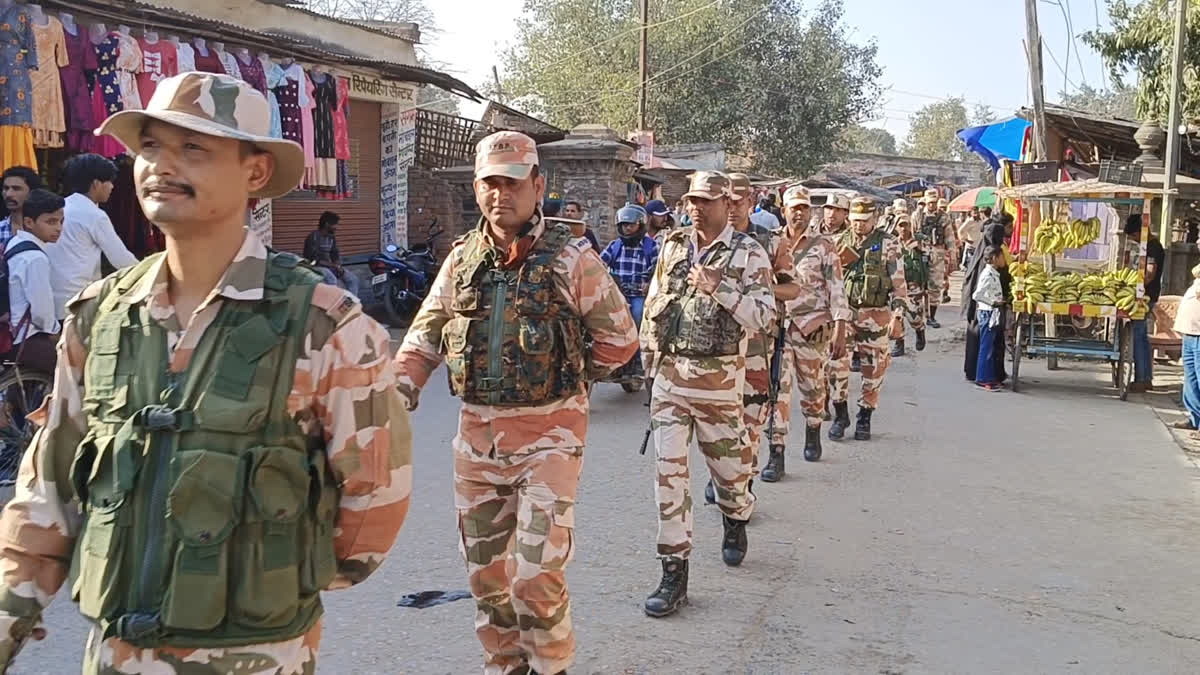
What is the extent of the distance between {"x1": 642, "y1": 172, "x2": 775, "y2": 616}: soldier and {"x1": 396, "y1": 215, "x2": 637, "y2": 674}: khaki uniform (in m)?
1.28

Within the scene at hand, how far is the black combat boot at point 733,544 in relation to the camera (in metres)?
5.51

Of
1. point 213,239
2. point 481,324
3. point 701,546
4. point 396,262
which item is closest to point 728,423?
point 701,546

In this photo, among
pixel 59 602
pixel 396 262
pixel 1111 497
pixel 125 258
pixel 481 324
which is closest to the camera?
pixel 481 324

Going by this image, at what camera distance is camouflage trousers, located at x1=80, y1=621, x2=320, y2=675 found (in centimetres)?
200

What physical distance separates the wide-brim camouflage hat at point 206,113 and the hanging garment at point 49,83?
716cm

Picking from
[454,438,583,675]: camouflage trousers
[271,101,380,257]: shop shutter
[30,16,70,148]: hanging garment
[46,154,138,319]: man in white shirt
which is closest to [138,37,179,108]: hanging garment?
[30,16,70,148]: hanging garment

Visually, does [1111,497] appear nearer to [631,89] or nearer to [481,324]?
[481,324]

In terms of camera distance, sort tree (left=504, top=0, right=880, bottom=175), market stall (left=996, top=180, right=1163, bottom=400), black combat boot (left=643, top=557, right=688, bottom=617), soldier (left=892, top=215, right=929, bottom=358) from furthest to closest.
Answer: tree (left=504, top=0, right=880, bottom=175) < soldier (left=892, top=215, right=929, bottom=358) < market stall (left=996, top=180, right=1163, bottom=400) < black combat boot (left=643, top=557, right=688, bottom=617)

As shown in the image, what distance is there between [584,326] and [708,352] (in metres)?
1.41

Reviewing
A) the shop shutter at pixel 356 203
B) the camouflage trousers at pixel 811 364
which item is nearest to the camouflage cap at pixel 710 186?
the camouflage trousers at pixel 811 364

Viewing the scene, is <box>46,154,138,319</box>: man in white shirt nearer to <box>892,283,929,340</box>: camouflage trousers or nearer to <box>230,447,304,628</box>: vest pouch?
<box>230,447,304,628</box>: vest pouch

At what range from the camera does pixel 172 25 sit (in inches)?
372

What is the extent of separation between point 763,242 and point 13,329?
401 centimetres

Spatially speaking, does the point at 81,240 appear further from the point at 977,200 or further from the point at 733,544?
the point at 977,200
